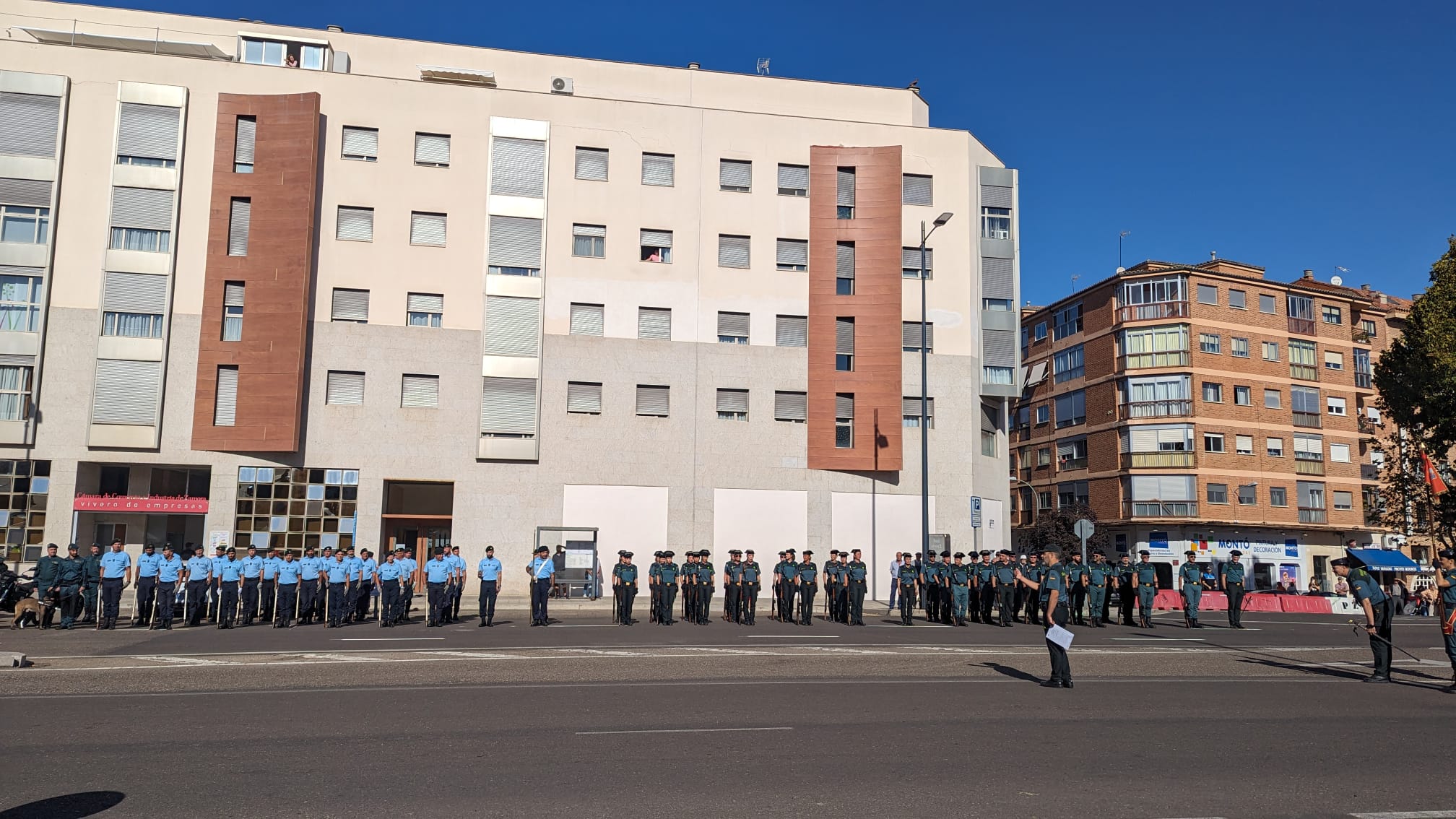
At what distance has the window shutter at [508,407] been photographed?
34.2m

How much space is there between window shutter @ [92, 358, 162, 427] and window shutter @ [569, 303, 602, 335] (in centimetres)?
1322

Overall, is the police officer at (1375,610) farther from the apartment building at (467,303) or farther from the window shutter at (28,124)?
the window shutter at (28,124)

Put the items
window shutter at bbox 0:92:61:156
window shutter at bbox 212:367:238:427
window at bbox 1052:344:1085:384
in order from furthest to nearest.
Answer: window at bbox 1052:344:1085:384 < window shutter at bbox 212:367:238:427 < window shutter at bbox 0:92:61:156

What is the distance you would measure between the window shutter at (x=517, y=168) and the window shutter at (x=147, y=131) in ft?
33.4

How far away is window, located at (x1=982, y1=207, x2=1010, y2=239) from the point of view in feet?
130

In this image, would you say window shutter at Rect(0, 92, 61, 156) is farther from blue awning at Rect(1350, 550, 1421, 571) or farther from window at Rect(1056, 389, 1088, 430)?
blue awning at Rect(1350, 550, 1421, 571)

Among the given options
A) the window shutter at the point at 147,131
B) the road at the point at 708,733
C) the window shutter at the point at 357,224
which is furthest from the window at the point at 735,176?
the road at the point at 708,733

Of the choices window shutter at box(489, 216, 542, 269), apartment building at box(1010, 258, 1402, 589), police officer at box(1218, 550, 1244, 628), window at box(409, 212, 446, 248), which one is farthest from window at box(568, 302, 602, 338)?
apartment building at box(1010, 258, 1402, 589)

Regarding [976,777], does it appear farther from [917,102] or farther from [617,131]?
[917,102]

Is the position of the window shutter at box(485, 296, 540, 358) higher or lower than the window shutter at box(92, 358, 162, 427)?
higher

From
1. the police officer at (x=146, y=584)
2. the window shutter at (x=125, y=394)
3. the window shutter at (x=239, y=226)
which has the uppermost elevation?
the window shutter at (x=239, y=226)

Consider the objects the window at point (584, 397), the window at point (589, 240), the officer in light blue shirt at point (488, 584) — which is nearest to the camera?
the officer in light blue shirt at point (488, 584)

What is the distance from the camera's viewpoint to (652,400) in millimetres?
35469

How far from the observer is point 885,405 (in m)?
36.7
